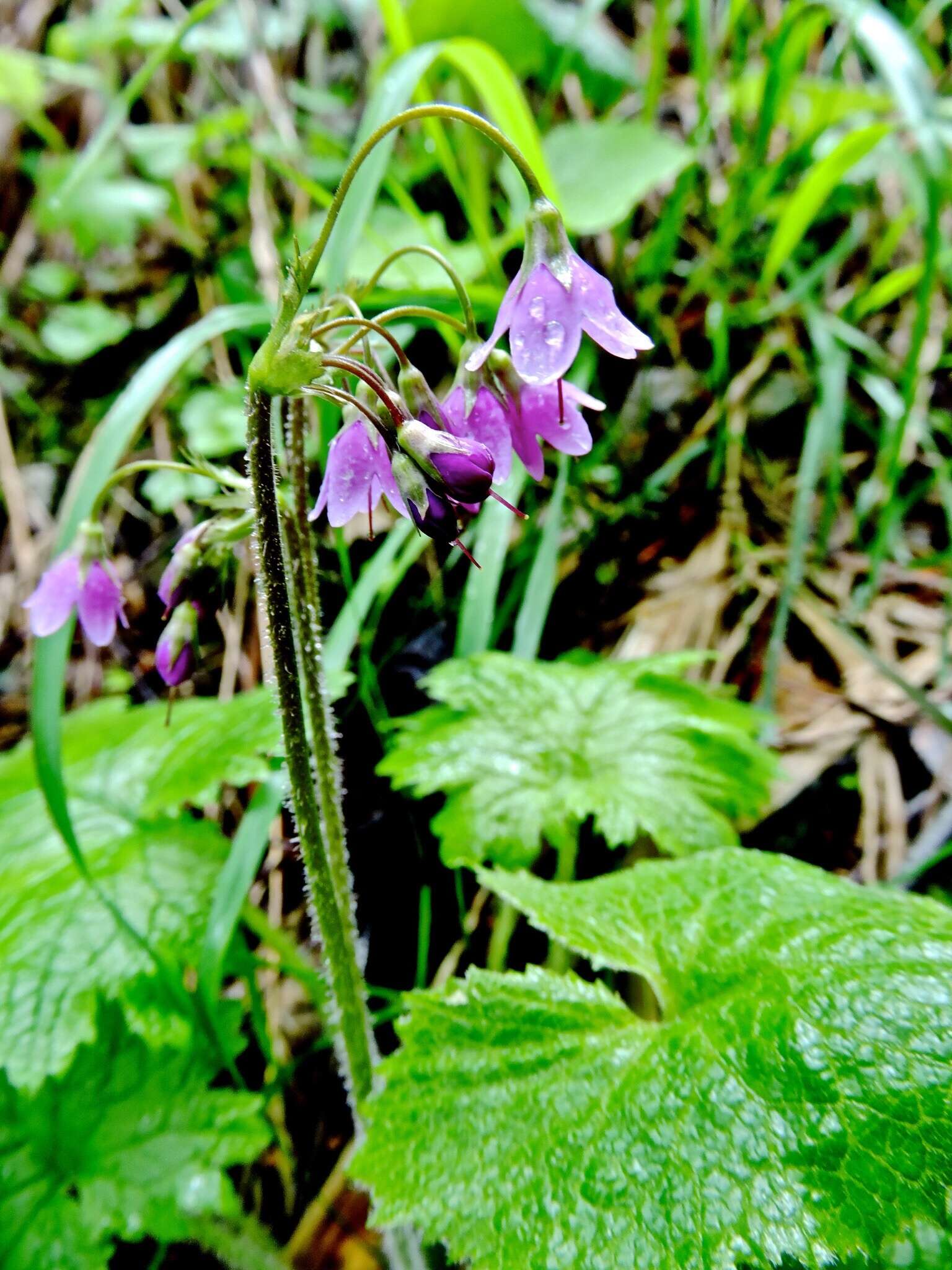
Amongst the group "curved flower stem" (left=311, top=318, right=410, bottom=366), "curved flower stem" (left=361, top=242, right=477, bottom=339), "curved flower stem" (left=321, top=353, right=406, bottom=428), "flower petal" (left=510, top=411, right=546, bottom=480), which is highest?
"curved flower stem" (left=361, top=242, right=477, bottom=339)

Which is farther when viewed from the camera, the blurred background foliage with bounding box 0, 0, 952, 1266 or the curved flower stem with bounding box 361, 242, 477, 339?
the blurred background foliage with bounding box 0, 0, 952, 1266

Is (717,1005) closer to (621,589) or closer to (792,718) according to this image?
(792,718)

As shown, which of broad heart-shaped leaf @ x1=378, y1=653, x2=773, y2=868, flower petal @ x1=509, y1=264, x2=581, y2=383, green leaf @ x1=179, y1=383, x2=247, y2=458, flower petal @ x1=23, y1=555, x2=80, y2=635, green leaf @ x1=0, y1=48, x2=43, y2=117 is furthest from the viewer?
green leaf @ x1=0, y1=48, x2=43, y2=117

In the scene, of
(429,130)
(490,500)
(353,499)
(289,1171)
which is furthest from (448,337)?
(289,1171)

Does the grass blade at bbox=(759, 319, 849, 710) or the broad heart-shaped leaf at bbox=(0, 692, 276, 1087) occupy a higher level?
the grass blade at bbox=(759, 319, 849, 710)

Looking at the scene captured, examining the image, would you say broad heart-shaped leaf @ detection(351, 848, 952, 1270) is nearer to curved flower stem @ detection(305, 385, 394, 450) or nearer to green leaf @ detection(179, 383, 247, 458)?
curved flower stem @ detection(305, 385, 394, 450)

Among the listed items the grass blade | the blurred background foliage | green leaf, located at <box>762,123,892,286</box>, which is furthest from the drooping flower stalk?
green leaf, located at <box>762,123,892,286</box>

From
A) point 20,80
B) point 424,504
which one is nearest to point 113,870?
point 424,504
